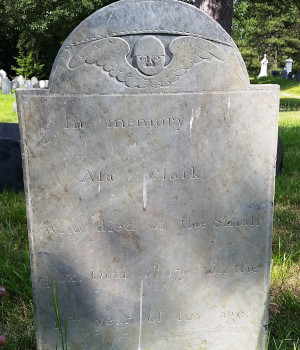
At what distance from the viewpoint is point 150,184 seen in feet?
6.62

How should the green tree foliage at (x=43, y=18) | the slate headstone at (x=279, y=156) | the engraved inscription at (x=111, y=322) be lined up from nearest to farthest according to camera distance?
the engraved inscription at (x=111, y=322) → the slate headstone at (x=279, y=156) → the green tree foliage at (x=43, y=18)

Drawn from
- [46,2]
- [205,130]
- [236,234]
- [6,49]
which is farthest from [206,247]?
[6,49]

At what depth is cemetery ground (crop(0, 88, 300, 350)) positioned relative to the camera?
2.38m

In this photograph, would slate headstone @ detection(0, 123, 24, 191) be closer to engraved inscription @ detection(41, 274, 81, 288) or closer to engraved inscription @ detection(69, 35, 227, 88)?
engraved inscription @ detection(41, 274, 81, 288)

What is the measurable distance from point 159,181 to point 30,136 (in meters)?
0.63

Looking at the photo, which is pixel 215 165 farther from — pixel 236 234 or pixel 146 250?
pixel 146 250

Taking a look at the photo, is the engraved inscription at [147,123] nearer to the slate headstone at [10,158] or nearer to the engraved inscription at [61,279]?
the engraved inscription at [61,279]

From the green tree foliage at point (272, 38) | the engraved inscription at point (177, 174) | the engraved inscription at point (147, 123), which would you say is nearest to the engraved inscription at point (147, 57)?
the engraved inscription at point (147, 123)

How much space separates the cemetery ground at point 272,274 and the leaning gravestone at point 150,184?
9.3 inches

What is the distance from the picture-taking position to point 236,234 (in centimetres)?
214

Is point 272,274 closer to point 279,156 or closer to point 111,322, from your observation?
point 111,322

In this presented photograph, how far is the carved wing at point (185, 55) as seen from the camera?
73.7 inches

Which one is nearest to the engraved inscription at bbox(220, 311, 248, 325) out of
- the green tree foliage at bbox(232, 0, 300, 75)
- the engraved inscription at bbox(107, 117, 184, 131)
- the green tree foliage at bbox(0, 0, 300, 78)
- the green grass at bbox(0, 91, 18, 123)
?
the engraved inscription at bbox(107, 117, 184, 131)

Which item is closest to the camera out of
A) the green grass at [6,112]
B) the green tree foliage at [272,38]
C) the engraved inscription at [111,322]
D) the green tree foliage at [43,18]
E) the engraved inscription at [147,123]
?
the engraved inscription at [147,123]
